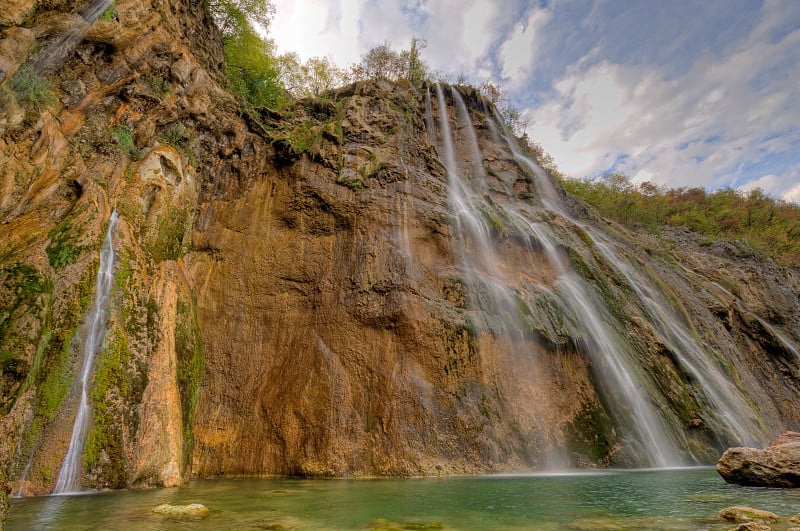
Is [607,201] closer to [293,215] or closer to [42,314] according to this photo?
[293,215]

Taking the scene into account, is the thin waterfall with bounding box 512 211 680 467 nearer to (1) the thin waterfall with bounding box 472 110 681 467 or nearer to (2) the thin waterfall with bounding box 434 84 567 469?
(1) the thin waterfall with bounding box 472 110 681 467

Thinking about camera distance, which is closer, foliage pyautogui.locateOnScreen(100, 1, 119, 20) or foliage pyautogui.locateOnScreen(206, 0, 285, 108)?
foliage pyautogui.locateOnScreen(100, 1, 119, 20)

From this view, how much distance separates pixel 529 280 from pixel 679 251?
17769mm

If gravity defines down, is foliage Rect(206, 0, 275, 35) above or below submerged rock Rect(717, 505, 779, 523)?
above

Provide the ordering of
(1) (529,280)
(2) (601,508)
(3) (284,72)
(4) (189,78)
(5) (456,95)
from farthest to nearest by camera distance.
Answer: (3) (284,72)
(5) (456,95)
(1) (529,280)
(4) (189,78)
(2) (601,508)

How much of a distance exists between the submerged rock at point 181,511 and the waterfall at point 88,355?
105 inches

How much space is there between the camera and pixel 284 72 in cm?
3288

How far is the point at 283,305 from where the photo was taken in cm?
1188

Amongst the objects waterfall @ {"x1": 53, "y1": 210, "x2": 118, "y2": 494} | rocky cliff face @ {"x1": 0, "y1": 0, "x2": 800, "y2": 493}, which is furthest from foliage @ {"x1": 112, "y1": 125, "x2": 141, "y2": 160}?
waterfall @ {"x1": 53, "y1": 210, "x2": 118, "y2": 494}

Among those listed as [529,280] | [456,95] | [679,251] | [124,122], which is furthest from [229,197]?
[679,251]

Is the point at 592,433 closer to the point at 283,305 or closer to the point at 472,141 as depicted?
the point at 283,305

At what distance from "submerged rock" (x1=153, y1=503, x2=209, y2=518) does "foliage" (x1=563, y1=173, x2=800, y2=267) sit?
113 ft

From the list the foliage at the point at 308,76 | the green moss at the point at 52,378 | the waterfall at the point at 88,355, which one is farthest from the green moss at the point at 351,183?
the foliage at the point at 308,76

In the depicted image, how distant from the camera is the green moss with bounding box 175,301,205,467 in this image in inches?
376
